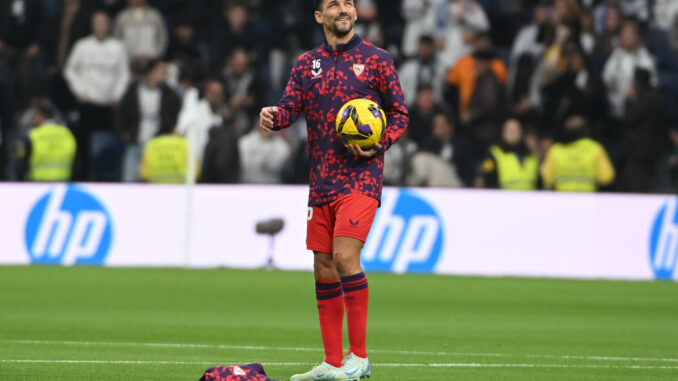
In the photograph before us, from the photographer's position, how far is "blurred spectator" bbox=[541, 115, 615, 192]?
20781 millimetres

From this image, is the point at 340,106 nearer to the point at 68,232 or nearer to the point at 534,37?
the point at 68,232

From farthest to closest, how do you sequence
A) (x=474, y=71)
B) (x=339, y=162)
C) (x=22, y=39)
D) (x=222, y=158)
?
(x=22, y=39) → (x=474, y=71) → (x=222, y=158) → (x=339, y=162)

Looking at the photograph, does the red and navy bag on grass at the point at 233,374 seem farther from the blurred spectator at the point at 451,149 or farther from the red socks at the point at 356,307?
the blurred spectator at the point at 451,149

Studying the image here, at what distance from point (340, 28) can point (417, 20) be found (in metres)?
14.8

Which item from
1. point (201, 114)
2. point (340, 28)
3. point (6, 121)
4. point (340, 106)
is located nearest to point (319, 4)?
point (340, 28)

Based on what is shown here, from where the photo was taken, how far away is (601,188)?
68.8 ft

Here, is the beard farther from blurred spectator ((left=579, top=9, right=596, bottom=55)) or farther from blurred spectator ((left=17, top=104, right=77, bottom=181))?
blurred spectator ((left=579, top=9, right=596, bottom=55))

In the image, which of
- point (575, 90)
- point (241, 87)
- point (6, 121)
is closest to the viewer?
point (575, 90)

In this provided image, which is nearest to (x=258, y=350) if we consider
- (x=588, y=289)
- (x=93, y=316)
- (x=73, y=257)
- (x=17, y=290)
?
(x=93, y=316)

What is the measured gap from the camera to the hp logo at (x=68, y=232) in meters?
20.0

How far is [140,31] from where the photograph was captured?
912 inches

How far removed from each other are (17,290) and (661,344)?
7881 millimetres

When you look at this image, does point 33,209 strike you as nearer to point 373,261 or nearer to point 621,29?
point 373,261

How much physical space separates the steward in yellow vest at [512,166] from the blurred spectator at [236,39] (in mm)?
4831
